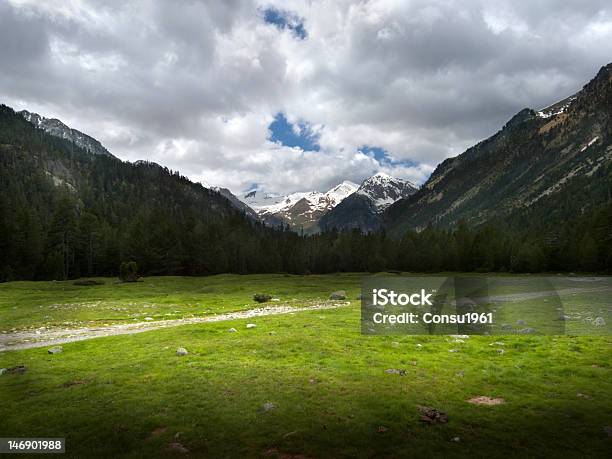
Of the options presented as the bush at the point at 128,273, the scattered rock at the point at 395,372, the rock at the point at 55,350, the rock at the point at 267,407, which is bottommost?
the rock at the point at 55,350

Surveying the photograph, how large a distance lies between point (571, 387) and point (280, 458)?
1410 cm

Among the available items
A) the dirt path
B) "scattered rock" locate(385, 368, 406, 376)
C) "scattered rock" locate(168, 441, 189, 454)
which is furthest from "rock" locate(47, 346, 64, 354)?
"scattered rock" locate(385, 368, 406, 376)

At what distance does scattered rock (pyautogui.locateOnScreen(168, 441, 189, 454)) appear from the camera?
12180 millimetres

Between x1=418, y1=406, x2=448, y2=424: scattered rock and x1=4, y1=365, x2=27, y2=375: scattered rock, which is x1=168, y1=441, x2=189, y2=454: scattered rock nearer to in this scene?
x1=418, y1=406, x2=448, y2=424: scattered rock

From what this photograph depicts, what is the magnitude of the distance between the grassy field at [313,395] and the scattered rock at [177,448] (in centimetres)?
3

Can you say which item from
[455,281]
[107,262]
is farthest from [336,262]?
[455,281]

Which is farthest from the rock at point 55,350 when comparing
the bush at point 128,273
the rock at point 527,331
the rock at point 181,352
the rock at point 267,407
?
the bush at point 128,273

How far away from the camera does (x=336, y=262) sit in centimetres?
17875

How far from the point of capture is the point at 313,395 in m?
16.4

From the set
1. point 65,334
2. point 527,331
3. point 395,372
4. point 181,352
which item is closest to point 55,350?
point 65,334

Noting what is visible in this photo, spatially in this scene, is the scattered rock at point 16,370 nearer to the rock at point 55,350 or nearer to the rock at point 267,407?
the rock at point 55,350

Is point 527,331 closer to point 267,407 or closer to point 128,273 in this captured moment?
point 267,407

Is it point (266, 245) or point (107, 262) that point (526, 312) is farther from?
point (266, 245)

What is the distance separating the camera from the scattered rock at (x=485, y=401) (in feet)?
51.6
